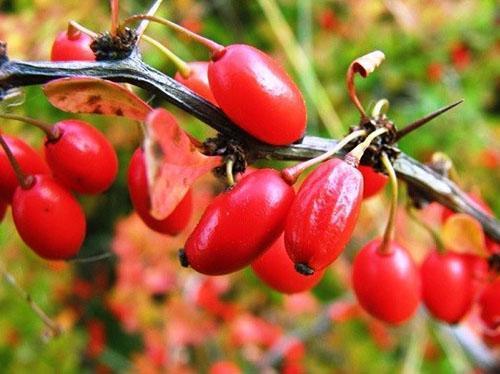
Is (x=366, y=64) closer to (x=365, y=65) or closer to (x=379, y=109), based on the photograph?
(x=365, y=65)

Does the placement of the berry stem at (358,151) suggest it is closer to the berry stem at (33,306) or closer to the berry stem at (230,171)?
the berry stem at (230,171)

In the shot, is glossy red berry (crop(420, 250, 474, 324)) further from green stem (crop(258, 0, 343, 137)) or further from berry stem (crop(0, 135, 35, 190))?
green stem (crop(258, 0, 343, 137))

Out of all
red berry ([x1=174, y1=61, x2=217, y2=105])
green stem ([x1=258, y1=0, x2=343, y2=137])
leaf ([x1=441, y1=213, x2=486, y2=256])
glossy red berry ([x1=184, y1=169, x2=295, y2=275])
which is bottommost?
green stem ([x1=258, y1=0, x2=343, y2=137])

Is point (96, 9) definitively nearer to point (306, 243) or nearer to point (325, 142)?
point (325, 142)

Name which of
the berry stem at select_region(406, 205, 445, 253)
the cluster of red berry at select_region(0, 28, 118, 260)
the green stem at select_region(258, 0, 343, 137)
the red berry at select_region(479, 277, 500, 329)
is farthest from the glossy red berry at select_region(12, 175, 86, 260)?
the green stem at select_region(258, 0, 343, 137)

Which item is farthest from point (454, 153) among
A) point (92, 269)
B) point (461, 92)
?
point (92, 269)

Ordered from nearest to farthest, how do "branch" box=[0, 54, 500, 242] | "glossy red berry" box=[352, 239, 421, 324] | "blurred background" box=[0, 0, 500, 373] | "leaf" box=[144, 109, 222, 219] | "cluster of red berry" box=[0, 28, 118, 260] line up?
"leaf" box=[144, 109, 222, 219]
"branch" box=[0, 54, 500, 242]
"cluster of red berry" box=[0, 28, 118, 260]
"glossy red berry" box=[352, 239, 421, 324]
"blurred background" box=[0, 0, 500, 373]
